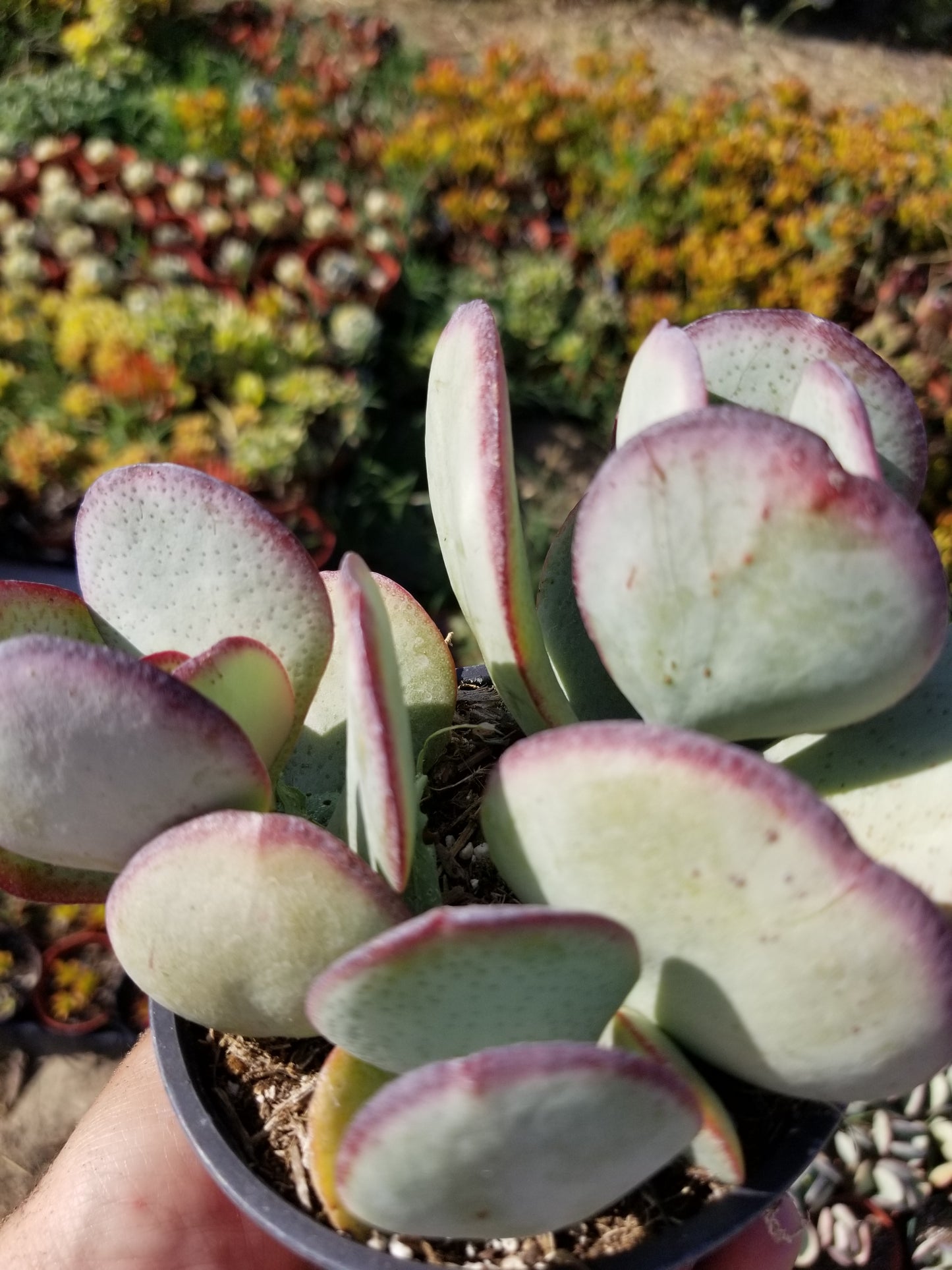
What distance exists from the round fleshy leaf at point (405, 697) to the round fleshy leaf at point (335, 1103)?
15 centimetres

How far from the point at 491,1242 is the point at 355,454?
2.04m

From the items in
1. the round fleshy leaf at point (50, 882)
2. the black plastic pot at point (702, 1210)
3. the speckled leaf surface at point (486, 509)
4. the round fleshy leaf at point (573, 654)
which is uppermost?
the speckled leaf surface at point (486, 509)

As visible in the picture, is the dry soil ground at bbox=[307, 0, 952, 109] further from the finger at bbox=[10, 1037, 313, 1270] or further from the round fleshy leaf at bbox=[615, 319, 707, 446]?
the round fleshy leaf at bbox=[615, 319, 707, 446]

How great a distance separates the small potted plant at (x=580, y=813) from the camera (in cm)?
36

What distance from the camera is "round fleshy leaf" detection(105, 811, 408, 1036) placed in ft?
1.30

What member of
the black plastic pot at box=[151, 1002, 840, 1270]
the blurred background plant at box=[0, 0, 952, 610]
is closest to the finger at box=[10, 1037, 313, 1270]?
the black plastic pot at box=[151, 1002, 840, 1270]

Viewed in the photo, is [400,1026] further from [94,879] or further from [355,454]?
[355,454]

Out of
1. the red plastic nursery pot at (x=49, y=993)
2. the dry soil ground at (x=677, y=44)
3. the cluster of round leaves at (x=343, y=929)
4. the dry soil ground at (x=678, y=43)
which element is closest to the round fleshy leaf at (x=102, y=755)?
the cluster of round leaves at (x=343, y=929)

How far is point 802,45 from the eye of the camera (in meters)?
4.84

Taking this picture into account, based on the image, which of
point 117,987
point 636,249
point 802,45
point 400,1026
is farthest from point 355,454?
point 802,45

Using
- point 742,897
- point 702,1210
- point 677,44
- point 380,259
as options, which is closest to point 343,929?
point 742,897

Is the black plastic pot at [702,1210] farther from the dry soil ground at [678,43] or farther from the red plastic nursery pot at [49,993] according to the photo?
the dry soil ground at [678,43]

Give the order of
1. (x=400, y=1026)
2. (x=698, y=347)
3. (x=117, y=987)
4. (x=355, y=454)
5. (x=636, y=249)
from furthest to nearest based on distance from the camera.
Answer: (x=636, y=249) < (x=355, y=454) < (x=117, y=987) < (x=698, y=347) < (x=400, y=1026)

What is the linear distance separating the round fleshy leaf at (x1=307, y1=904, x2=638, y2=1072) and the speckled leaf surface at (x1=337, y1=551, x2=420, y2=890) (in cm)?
4
